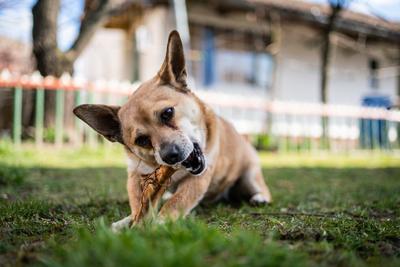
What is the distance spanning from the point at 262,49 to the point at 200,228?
52.3 feet

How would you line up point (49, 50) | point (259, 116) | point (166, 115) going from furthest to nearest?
point (259, 116) → point (49, 50) → point (166, 115)

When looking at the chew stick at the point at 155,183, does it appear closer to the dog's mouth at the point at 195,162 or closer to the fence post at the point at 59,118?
the dog's mouth at the point at 195,162

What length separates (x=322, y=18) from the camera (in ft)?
56.4

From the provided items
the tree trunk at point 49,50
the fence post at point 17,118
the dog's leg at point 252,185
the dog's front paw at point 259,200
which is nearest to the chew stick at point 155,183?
the dog's front paw at point 259,200

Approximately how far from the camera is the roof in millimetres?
16141

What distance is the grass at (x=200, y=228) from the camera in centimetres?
167

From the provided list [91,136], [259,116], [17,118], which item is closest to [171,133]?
[17,118]

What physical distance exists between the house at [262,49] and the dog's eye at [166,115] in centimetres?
1032

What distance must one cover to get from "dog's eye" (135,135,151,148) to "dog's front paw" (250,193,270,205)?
51.4 inches

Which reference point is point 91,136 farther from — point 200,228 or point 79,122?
point 200,228

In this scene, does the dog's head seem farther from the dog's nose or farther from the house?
the house

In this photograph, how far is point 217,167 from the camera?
154 inches

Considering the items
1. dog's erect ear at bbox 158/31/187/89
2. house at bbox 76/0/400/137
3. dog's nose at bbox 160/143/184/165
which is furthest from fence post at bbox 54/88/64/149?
dog's nose at bbox 160/143/184/165

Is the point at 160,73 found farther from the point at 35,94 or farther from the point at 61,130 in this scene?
the point at 35,94
